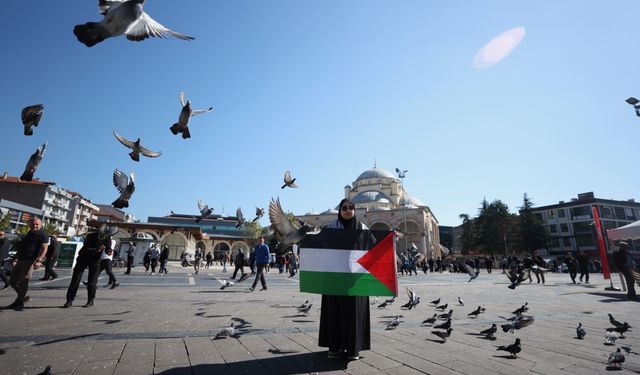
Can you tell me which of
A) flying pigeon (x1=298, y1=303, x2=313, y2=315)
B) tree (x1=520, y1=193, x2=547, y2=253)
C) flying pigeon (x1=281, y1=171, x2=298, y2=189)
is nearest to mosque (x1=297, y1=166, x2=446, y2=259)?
tree (x1=520, y1=193, x2=547, y2=253)

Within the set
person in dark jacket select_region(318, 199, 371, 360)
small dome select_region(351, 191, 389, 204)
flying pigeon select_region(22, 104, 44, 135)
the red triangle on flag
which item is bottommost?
person in dark jacket select_region(318, 199, 371, 360)

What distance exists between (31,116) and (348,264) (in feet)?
22.9

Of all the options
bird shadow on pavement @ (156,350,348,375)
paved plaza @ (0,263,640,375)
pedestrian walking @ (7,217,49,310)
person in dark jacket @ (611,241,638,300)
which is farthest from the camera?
person in dark jacket @ (611,241,638,300)

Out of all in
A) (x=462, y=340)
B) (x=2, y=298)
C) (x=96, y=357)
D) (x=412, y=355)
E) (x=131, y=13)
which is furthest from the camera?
(x=2, y=298)

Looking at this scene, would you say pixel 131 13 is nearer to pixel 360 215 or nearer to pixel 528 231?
pixel 360 215

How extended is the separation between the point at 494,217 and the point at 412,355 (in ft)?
204

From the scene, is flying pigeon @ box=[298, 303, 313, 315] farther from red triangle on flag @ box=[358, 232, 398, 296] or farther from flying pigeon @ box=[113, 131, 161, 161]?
flying pigeon @ box=[113, 131, 161, 161]

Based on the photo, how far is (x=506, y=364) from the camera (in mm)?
3125

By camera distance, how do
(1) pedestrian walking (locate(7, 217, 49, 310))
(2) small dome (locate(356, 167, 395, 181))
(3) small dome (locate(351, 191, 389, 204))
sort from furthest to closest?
(2) small dome (locate(356, 167, 395, 181)), (3) small dome (locate(351, 191, 389, 204)), (1) pedestrian walking (locate(7, 217, 49, 310))

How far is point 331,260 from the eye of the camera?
353 centimetres

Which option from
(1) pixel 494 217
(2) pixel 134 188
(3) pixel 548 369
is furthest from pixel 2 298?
(1) pixel 494 217

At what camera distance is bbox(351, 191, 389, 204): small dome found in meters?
60.3

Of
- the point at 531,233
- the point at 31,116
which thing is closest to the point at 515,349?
the point at 31,116

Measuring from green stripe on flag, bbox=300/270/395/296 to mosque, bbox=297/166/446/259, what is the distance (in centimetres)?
4333
